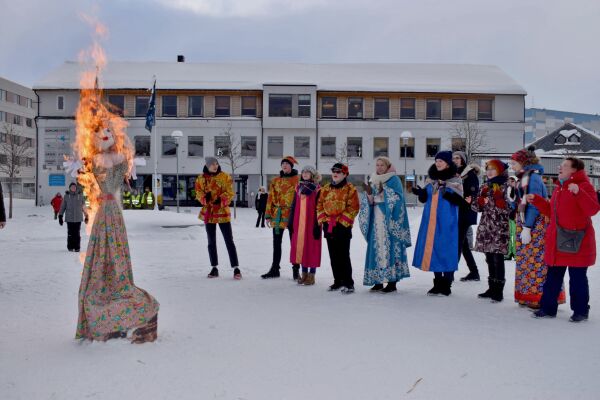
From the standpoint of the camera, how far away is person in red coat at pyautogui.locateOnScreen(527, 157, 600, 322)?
19.6 feet

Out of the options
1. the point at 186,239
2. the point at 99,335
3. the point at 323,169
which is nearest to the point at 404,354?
the point at 99,335

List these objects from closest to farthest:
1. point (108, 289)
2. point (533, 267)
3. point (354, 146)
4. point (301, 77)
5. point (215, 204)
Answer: point (108, 289)
point (533, 267)
point (215, 204)
point (354, 146)
point (301, 77)

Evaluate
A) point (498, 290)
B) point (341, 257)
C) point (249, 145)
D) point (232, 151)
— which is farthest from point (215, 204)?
point (249, 145)

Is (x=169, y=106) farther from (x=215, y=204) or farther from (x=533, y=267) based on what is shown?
(x=533, y=267)

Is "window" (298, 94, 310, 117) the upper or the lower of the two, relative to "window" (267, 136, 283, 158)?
upper

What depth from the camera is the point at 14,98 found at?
74750 millimetres

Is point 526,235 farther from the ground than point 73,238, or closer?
farther from the ground

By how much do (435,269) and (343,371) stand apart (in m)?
3.32

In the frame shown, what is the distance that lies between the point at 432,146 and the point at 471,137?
3.04 metres

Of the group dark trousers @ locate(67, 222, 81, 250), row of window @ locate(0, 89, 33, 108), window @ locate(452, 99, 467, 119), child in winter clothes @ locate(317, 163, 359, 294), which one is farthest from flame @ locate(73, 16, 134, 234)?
row of window @ locate(0, 89, 33, 108)

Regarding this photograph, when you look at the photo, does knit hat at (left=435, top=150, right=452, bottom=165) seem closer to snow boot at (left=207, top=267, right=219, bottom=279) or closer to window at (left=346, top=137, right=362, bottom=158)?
snow boot at (left=207, top=267, right=219, bottom=279)

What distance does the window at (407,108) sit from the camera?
42656 millimetres

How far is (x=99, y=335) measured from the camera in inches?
197

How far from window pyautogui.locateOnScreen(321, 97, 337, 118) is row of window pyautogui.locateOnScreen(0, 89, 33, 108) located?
4884cm
